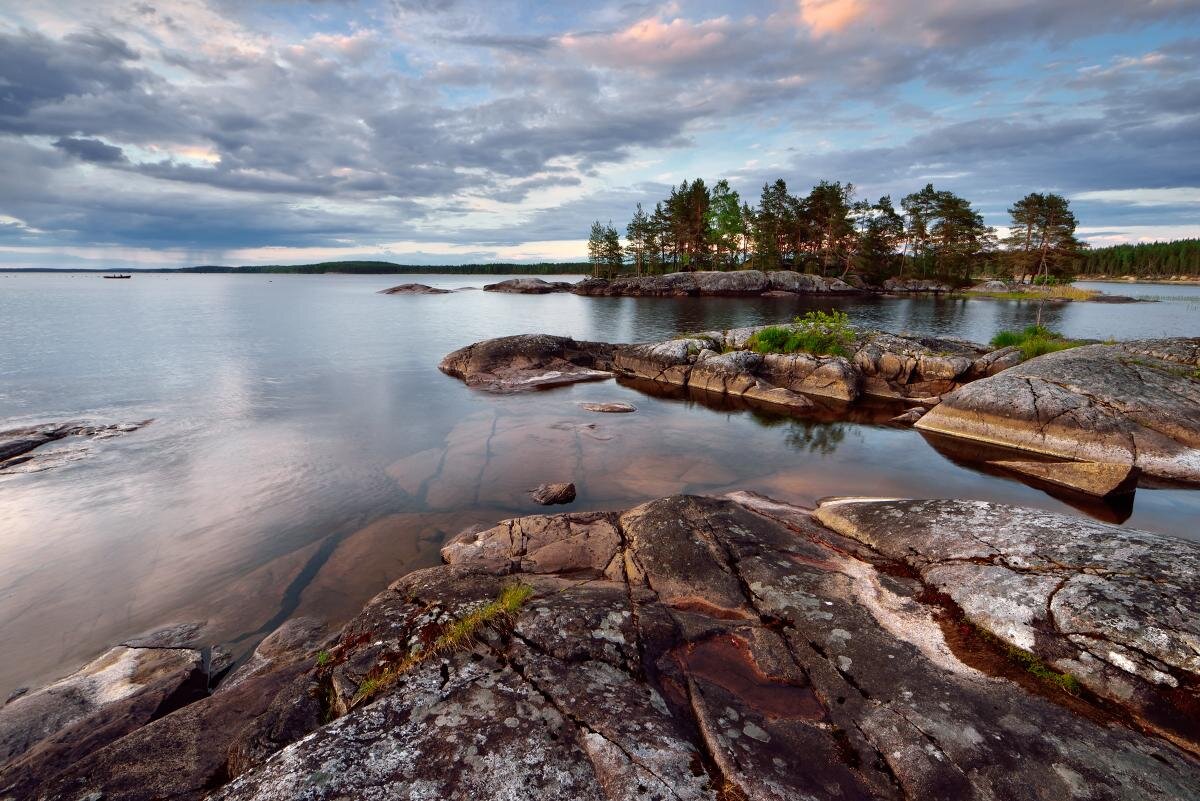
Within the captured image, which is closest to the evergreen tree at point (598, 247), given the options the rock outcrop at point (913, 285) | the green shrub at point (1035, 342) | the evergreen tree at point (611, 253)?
the evergreen tree at point (611, 253)

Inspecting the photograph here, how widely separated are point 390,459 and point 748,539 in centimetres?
1227

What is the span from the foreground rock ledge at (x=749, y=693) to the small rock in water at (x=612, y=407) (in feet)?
47.4

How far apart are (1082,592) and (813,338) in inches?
874

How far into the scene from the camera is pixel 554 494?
42.1 feet

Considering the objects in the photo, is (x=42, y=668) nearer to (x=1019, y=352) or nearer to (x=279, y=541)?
(x=279, y=541)

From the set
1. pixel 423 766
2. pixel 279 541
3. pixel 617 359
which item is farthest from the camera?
pixel 617 359

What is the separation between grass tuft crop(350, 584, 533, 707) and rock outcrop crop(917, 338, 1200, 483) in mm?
17909

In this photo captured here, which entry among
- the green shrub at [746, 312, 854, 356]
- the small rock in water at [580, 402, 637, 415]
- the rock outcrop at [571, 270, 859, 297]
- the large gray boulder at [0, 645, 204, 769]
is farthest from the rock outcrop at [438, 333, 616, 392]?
the rock outcrop at [571, 270, 859, 297]

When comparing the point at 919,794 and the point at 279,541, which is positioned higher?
the point at 919,794

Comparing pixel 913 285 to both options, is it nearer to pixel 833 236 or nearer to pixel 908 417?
pixel 833 236

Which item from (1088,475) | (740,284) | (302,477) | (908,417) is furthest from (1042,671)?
(740,284)

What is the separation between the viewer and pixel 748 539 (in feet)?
27.1

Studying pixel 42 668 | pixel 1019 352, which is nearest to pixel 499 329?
pixel 1019 352

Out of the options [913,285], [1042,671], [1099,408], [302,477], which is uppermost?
[913,285]
